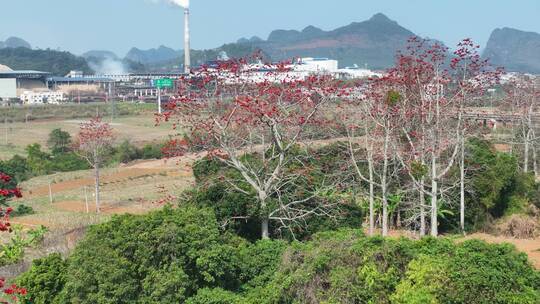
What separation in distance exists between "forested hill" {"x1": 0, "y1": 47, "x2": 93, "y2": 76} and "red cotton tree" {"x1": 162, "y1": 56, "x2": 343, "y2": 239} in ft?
557

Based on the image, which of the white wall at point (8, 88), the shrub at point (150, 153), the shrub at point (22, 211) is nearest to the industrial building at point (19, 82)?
the white wall at point (8, 88)

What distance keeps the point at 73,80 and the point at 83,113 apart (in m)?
60.3

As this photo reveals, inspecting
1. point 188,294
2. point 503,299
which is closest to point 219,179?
point 188,294

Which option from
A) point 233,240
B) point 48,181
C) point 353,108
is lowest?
point 48,181

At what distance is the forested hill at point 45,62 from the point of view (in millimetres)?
177125

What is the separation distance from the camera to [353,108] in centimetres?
1775

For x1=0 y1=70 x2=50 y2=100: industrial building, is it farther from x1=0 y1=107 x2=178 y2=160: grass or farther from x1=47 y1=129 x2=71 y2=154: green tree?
x1=47 y1=129 x2=71 y2=154: green tree

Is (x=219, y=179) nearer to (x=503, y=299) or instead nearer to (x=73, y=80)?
(x=503, y=299)

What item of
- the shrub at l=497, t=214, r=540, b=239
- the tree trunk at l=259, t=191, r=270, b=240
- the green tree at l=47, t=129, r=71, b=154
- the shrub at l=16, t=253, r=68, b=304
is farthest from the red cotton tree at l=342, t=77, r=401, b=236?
the green tree at l=47, t=129, r=71, b=154

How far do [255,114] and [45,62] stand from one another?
18144cm

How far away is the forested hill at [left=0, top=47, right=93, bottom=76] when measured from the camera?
581 ft

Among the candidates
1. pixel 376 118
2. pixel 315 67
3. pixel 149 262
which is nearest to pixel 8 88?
pixel 315 67

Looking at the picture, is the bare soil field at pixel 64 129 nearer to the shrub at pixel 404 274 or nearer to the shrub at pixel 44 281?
the shrub at pixel 44 281

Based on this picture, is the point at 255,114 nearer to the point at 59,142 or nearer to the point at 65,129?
the point at 59,142
